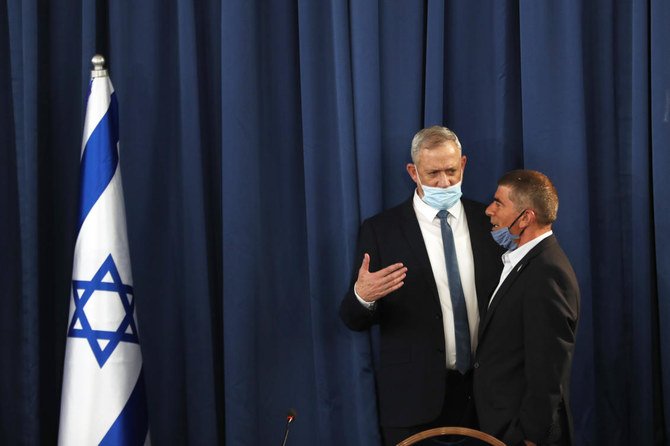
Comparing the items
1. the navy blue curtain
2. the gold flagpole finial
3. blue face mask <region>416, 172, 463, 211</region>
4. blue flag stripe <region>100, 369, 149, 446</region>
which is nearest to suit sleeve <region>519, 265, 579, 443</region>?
blue face mask <region>416, 172, 463, 211</region>

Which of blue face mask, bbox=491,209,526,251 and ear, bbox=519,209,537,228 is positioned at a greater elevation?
ear, bbox=519,209,537,228

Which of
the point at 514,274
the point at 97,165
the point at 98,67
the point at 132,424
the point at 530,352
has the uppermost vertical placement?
the point at 98,67

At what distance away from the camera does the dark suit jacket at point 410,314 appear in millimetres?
2748

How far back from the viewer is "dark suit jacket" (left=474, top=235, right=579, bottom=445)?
7.63 feet

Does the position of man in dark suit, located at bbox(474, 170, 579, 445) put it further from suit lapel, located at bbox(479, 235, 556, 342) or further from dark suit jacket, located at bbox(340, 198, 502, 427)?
dark suit jacket, located at bbox(340, 198, 502, 427)

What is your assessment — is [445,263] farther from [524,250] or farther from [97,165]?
[97,165]

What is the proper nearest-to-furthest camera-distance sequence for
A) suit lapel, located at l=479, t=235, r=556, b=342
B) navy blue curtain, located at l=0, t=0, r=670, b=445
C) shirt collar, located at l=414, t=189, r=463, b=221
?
1. suit lapel, located at l=479, t=235, r=556, b=342
2. shirt collar, located at l=414, t=189, r=463, b=221
3. navy blue curtain, located at l=0, t=0, r=670, b=445

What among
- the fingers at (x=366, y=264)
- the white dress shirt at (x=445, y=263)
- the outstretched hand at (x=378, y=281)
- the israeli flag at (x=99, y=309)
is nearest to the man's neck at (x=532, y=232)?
the white dress shirt at (x=445, y=263)

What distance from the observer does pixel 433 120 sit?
10.2ft

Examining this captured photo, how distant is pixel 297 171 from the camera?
330cm

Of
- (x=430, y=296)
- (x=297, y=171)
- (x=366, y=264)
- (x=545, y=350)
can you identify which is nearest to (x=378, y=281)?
(x=366, y=264)

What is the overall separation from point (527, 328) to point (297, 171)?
4.29 ft

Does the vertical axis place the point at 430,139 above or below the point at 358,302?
above

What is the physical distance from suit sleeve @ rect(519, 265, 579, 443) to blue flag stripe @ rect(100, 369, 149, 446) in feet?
4.34
